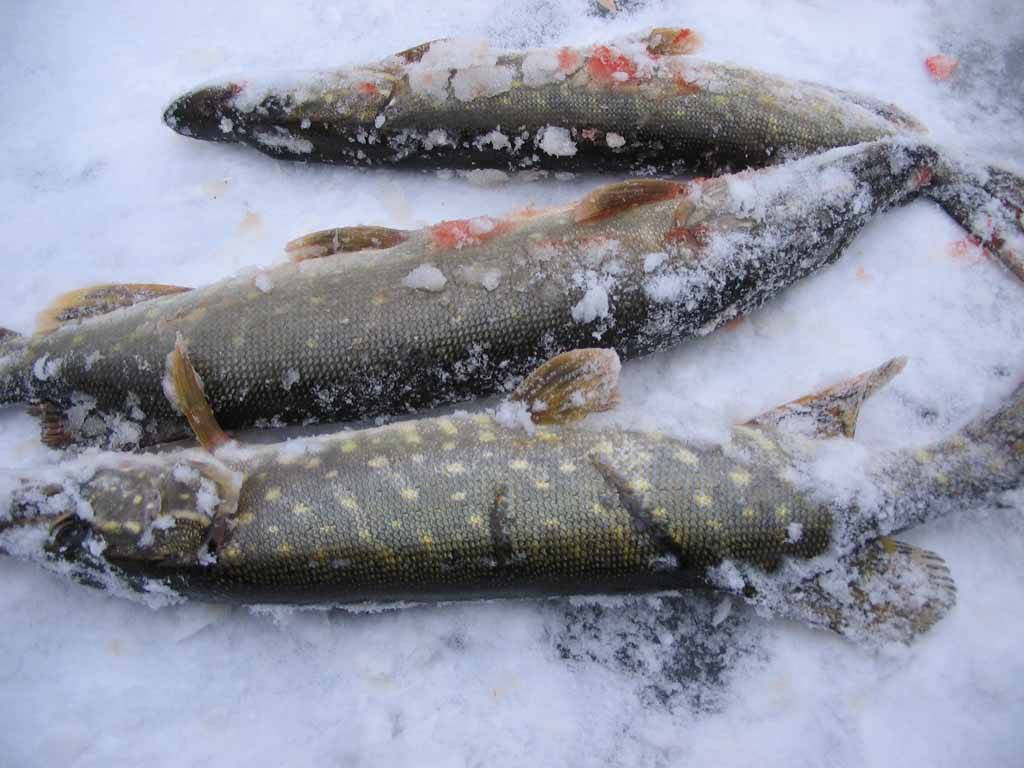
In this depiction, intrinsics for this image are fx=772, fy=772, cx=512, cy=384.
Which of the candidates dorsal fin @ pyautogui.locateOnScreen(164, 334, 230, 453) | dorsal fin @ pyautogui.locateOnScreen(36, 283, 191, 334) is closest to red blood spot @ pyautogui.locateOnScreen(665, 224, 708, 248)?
dorsal fin @ pyautogui.locateOnScreen(164, 334, 230, 453)

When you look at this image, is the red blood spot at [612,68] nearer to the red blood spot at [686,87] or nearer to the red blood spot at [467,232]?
the red blood spot at [686,87]

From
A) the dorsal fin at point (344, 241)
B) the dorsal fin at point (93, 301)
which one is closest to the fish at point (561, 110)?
the dorsal fin at point (344, 241)

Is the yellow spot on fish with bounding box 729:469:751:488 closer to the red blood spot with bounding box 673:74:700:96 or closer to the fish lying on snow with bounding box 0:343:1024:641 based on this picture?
the fish lying on snow with bounding box 0:343:1024:641

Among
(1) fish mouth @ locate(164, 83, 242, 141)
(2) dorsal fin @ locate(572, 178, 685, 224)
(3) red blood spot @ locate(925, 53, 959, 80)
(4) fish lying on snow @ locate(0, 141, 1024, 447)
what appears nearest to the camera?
(4) fish lying on snow @ locate(0, 141, 1024, 447)

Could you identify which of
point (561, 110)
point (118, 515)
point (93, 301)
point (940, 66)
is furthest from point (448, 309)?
point (940, 66)

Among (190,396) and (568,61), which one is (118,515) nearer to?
(190,396)
